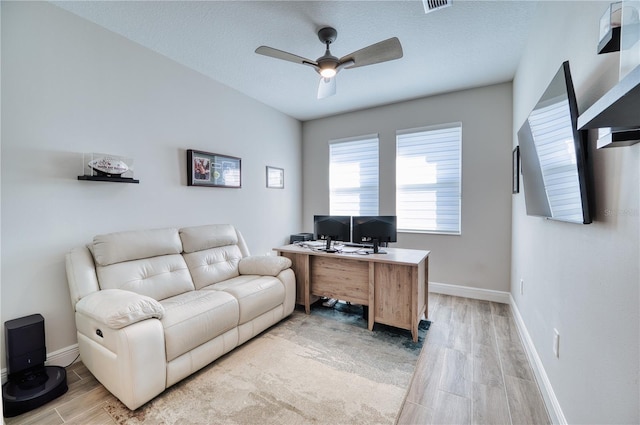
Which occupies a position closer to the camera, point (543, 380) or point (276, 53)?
point (543, 380)

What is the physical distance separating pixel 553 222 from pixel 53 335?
3.79 metres

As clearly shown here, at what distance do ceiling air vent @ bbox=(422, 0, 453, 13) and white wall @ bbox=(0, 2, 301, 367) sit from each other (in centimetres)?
256

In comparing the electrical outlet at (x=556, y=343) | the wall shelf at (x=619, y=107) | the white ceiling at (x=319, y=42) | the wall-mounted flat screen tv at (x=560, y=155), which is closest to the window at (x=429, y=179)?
the white ceiling at (x=319, y=42)

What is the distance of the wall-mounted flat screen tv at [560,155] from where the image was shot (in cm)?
119

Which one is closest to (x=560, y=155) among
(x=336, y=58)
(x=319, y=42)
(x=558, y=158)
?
(x=558, y=158)

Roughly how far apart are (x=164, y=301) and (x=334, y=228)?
183 centimetres

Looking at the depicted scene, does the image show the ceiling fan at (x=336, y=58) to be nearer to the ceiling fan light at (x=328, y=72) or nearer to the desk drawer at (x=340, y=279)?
the ceiling fan light at (x=328, y=72)

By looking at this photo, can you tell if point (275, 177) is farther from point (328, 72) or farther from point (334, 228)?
point (328, 72)

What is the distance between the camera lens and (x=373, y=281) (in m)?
2.75

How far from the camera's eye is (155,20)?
233 cm

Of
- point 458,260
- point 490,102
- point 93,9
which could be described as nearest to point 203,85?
point 93,9

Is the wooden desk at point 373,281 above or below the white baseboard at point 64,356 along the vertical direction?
above

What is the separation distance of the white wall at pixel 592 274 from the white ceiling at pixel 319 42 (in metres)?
0.60

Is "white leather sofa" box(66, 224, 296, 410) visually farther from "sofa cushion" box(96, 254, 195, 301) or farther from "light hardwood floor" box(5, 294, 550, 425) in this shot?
"light hardwood floor" box(5, 294, 550, 425)
